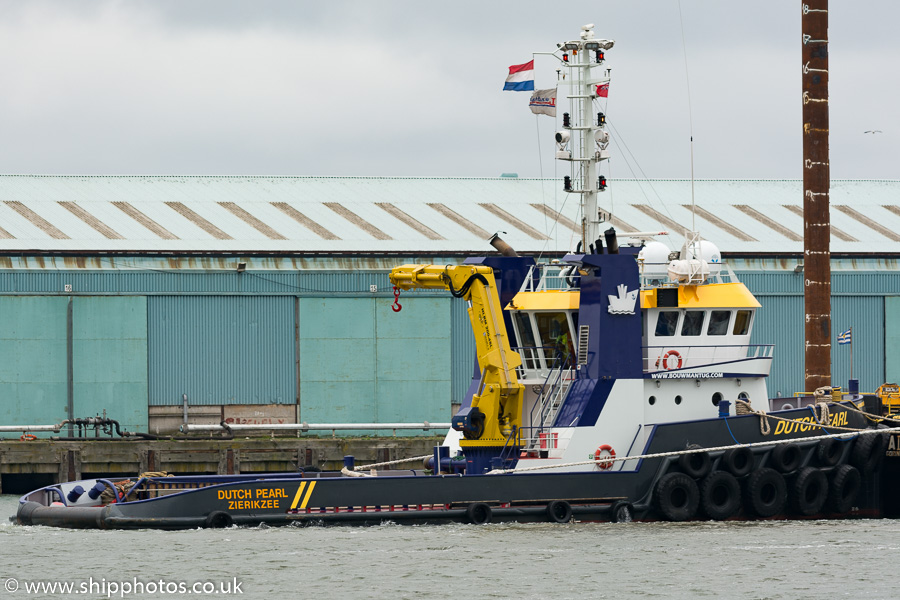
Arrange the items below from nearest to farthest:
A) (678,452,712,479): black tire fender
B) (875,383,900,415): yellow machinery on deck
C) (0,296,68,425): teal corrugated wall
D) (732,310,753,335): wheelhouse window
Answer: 1. (678,452,712,479): black tire fender
2. (732,310,753,335): wheelhouse window
3. (875,383,900,415): yellow machinery on deck
4. (0,296,68,425): teal corrugated wall

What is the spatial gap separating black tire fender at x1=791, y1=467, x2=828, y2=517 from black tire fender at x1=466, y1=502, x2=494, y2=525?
16.9ft

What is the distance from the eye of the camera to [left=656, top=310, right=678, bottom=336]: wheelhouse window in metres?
24.8

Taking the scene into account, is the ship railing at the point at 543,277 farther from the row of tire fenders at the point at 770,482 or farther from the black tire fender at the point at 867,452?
the black tire fender at the point at 867,452

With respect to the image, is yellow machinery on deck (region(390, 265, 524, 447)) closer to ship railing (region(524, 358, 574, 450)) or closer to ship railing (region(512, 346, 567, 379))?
ship railing (region(524, 358, 574, 450))

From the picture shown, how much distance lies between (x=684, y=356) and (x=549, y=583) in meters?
6.24

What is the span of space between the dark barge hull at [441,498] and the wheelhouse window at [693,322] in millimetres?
1688

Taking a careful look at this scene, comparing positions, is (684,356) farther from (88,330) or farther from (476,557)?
(88,330)

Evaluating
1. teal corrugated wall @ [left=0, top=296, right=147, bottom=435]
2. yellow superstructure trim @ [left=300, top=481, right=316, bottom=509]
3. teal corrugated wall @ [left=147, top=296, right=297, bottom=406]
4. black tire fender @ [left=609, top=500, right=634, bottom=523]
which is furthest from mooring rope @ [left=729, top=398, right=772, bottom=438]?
teal corrugated wall @ [left=0, top=296, right=147, bottom=435]

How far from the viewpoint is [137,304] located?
37.1 m

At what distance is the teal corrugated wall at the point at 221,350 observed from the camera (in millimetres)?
37062

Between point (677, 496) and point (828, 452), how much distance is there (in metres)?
2.91

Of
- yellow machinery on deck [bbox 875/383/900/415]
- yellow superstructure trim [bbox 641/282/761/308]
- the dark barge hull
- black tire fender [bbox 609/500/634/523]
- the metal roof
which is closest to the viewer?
the dark barge hull

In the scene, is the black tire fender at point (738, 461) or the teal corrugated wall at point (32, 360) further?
the teal corrugated wall at point (32, 360)

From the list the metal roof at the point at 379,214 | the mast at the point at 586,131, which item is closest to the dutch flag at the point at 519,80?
the mast at the point at 586,131
